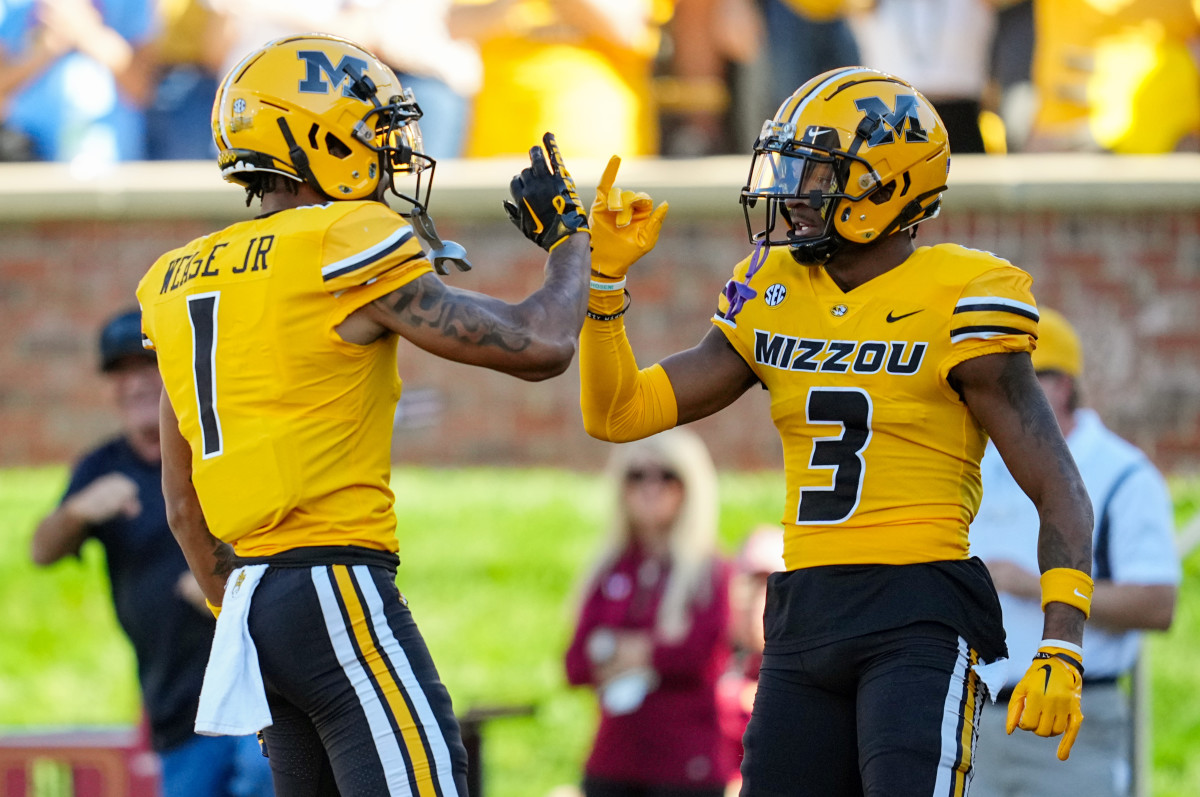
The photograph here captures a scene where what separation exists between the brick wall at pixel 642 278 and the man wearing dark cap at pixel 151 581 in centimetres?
297

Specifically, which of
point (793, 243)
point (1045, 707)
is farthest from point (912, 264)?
point (1045, 707)

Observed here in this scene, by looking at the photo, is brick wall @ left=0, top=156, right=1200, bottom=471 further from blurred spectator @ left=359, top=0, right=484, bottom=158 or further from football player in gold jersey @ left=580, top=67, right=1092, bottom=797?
football player in gold jersey @ left=580, top=67, right=1092, bottom=797

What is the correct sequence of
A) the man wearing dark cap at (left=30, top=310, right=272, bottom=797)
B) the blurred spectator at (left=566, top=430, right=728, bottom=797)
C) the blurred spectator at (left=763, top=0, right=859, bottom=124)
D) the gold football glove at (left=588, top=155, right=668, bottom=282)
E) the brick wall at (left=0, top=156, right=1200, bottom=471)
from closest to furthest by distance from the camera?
the gold football glove at (left=588, top=155, right=668, bottom=282) → the man wearing dark cap at (left=30, top=310, right=272, bottom=797) → the blurred spectator at (left=566, top=430, right=728, bottom=797) → the blurred spectator at (left=763, top=0, right=859, bottom=124) → the brick wall at (left=0, top=156, right=1200, bottom=471)

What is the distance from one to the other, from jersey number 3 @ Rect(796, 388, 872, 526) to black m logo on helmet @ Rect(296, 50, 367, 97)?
→ 4.00ft

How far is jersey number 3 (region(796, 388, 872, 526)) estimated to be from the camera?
A: 3549 millimetres

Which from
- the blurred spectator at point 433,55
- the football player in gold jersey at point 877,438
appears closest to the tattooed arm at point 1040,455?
the football player in gold jersey at point 877,438

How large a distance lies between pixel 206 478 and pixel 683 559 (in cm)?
291

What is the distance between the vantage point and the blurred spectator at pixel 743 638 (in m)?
5.95

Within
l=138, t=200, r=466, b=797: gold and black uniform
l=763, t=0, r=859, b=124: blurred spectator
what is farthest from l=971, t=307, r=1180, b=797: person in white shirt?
l=763, t=0, r=859, b=124: blurred spectator

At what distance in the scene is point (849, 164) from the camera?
3635 millimetres

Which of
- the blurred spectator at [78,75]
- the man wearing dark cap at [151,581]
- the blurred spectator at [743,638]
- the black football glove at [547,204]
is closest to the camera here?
the black football glove at [547,204]

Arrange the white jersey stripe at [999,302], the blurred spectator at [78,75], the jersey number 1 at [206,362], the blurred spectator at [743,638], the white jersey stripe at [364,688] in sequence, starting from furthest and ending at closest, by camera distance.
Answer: the blurred spectator at [78,75], the blurred spectator at [743,638], the white jersey stripe at [999,302], the jersey number 1 at [206,362], the white jersey stripe at [364,688]

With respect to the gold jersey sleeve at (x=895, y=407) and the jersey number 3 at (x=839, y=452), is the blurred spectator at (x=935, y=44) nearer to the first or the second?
the gold jersey sleeve at (x=895, y=407)

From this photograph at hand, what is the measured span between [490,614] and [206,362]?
4755 millimetres
